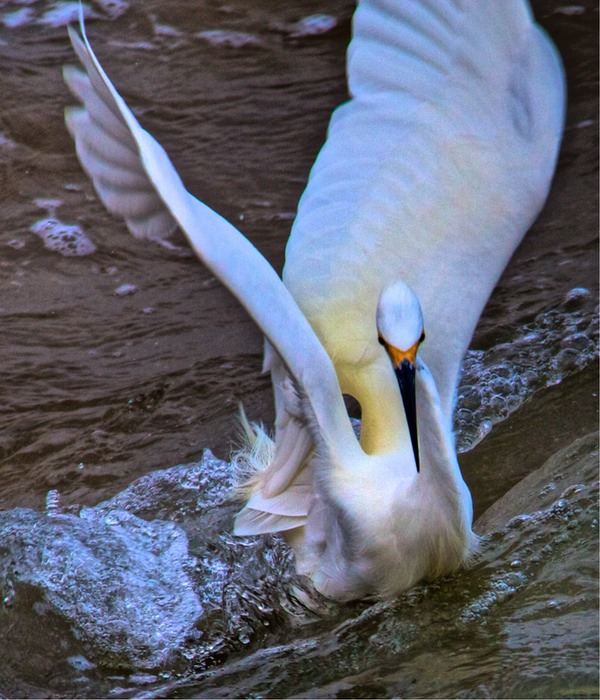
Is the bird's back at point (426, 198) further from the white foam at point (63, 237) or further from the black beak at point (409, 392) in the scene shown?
the white foam at point (63, 237)

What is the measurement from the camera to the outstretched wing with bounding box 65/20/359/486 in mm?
1755

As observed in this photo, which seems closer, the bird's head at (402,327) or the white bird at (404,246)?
the bird's head at (402,327)

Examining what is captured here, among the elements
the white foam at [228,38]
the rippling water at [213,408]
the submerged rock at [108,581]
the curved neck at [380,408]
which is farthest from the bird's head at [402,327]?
the white foam at [228,38]

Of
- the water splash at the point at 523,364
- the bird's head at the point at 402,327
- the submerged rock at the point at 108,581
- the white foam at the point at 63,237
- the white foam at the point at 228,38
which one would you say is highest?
the bird's head at the point at 402,327

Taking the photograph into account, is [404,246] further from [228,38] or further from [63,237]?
[228,38]

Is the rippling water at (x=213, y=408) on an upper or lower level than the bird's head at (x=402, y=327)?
lower

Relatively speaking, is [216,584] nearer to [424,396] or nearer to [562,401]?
[424,396]

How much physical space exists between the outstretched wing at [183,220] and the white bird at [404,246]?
0.42 ft

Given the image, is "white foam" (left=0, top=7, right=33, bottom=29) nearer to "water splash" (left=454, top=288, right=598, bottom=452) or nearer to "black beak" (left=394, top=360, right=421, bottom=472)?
"water splash" (left=454, top=288, right=598, bottom=452)

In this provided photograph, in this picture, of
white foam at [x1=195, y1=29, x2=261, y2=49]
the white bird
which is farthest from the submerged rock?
white foam at [x1=195, y1=29, x2=261, y2=49]

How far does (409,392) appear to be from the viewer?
6.42 feet

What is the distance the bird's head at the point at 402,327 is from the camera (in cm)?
191

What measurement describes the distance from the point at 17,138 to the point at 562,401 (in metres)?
2.17

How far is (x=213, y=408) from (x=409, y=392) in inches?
49.6
